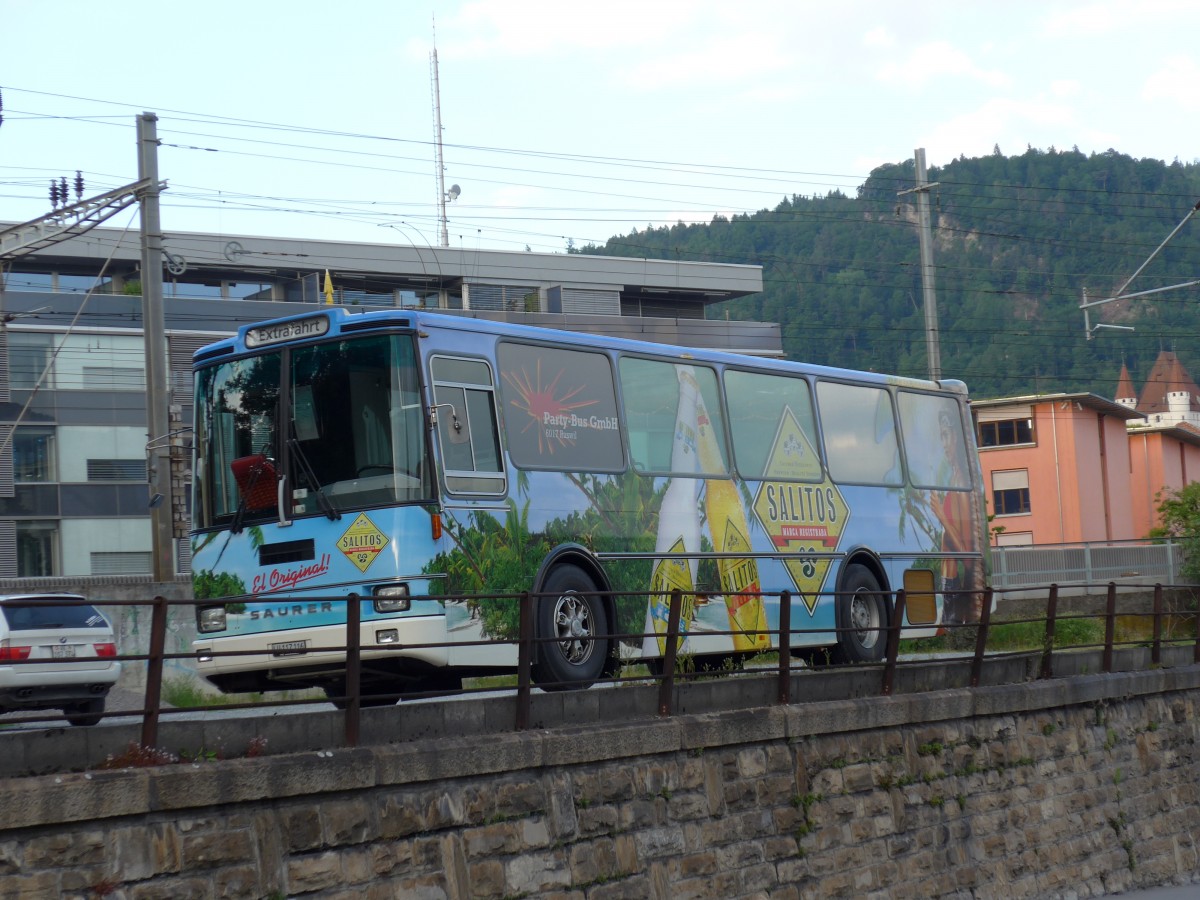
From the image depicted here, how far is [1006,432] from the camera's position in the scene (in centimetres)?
6091

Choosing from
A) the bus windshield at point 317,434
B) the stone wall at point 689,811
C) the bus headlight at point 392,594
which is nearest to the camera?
the stone wall at point 689,811

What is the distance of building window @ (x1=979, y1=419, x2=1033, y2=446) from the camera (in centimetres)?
5969

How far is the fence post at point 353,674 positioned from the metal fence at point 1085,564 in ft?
107

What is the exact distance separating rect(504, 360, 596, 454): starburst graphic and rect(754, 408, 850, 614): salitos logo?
2878 millimetres

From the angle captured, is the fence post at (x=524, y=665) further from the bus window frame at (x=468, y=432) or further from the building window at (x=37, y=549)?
the building window at (x=37, y=549)

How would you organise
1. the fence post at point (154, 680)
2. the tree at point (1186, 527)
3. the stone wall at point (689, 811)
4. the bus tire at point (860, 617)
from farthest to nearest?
1. the tree at point (1186, 527)
2. the bus tire at point (860, 617)
3. the fence post at point (154, 680)
4. the stone wall at point (689, 811)

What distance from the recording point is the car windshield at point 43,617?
16.3 m

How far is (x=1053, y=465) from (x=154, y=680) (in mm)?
54661

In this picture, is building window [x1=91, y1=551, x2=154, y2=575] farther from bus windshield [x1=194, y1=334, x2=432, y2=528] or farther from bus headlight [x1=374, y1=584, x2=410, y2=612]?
bus headlight [x1=374, y1=584, x2=410, y2=612]

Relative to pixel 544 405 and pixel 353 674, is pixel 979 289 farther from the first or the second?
pixel 353 674

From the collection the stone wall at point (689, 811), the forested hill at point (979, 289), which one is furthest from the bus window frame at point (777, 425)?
the forested hill at point (979, 289)

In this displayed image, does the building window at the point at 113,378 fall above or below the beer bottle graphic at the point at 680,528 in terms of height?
above

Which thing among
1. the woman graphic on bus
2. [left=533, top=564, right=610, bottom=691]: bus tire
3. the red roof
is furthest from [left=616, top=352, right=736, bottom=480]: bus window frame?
the red roof

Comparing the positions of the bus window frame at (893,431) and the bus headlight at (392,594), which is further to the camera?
the bus window frame at (893,431)
